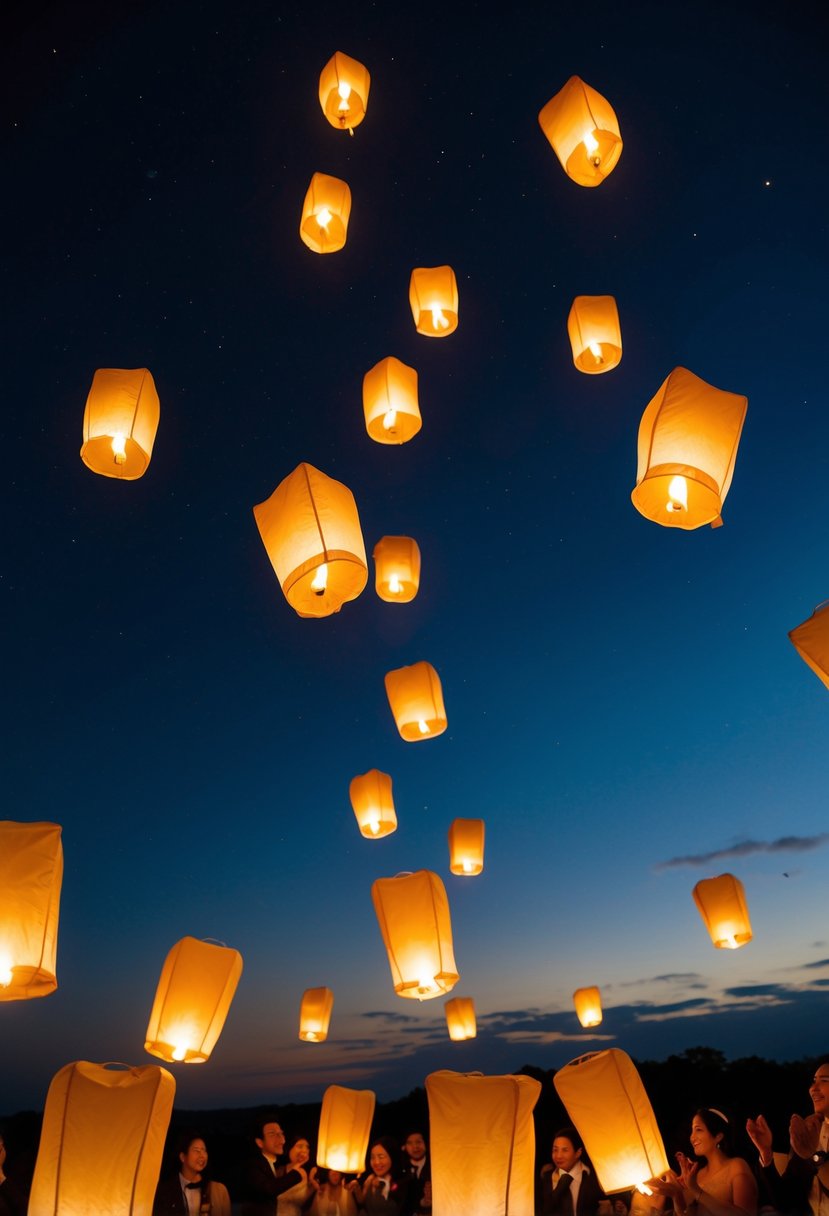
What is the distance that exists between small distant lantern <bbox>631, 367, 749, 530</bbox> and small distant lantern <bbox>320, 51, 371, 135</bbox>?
9.05 ft

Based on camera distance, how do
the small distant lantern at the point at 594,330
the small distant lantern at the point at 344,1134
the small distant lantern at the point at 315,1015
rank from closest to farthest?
1. the small distant lantern at the point at 594,330
2. the small distant lantern at the point at 344,1134
3. the small distant lantern at the point at 315,1015

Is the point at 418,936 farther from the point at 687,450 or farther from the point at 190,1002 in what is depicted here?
the point at 687,450

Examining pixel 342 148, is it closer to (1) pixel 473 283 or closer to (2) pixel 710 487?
(1) pixel 473 283

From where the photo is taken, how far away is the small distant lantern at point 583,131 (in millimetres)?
4043

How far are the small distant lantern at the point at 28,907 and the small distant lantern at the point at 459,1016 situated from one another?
227 inches

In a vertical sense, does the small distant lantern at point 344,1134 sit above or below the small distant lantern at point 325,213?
below

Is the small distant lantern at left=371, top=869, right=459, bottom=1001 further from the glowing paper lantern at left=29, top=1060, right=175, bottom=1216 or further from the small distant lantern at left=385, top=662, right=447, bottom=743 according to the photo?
the glowing paper lantern at left=29, top=1060, right=175, bottom=1216

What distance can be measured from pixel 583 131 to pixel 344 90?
1391 millimetres

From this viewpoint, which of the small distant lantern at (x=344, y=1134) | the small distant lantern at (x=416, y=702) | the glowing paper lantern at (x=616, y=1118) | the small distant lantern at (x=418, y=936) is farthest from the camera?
the small distant lantern at (x=344, y=1134)

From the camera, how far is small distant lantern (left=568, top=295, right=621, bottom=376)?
4531mm

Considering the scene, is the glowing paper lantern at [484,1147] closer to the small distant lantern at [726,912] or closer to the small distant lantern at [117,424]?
the small distant lantern at [117,424]

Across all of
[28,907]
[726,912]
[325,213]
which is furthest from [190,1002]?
[325,213]

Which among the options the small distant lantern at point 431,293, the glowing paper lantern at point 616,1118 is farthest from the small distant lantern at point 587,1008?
the small distant lantern at point 431,293

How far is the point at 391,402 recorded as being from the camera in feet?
14.8
